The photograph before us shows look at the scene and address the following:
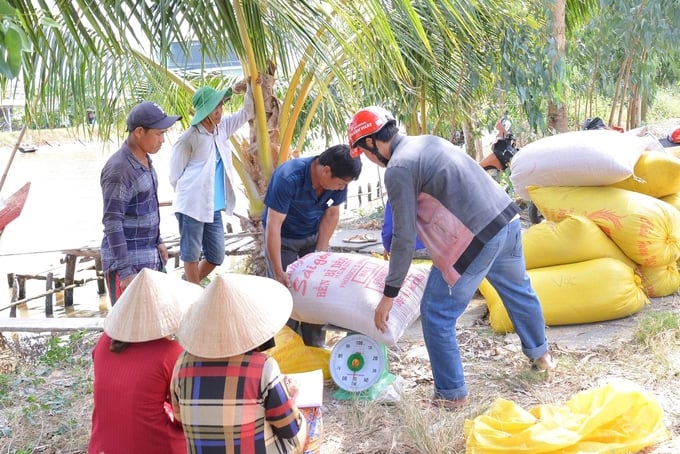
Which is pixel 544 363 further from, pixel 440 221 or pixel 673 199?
pixel 673 199

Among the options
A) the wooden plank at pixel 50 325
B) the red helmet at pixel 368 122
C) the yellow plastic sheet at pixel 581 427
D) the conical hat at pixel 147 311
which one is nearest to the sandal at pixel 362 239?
the wooden plank at pixel 50 325

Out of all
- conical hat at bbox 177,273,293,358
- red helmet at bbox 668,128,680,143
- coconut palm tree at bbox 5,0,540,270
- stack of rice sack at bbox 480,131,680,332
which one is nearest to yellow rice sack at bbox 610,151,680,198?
stack of rice sack at bbox 480,131,680,332

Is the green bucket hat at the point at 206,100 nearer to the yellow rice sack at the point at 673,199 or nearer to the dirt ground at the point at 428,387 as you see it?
the dirt ground at the point at 428,387

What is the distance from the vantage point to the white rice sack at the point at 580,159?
442 centimetres

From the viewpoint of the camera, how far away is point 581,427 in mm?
2602

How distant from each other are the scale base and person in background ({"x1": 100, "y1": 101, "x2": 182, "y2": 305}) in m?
1.16

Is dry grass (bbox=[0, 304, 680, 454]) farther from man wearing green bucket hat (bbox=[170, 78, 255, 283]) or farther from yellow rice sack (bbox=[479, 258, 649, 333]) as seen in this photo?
man wearing green bucket hat (bbox=[170, 78, 255, 283])

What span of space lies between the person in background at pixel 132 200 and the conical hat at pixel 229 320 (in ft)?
4.90

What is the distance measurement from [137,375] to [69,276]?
9.06m

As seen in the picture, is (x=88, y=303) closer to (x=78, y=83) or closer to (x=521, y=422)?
(x=78, y=83)

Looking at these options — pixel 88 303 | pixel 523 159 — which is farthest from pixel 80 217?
pixel 523 159

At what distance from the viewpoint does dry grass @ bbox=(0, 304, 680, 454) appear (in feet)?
9.68

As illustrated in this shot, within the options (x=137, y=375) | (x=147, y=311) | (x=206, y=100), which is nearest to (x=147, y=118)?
(x=206, y=100)

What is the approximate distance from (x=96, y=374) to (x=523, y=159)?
324cm
